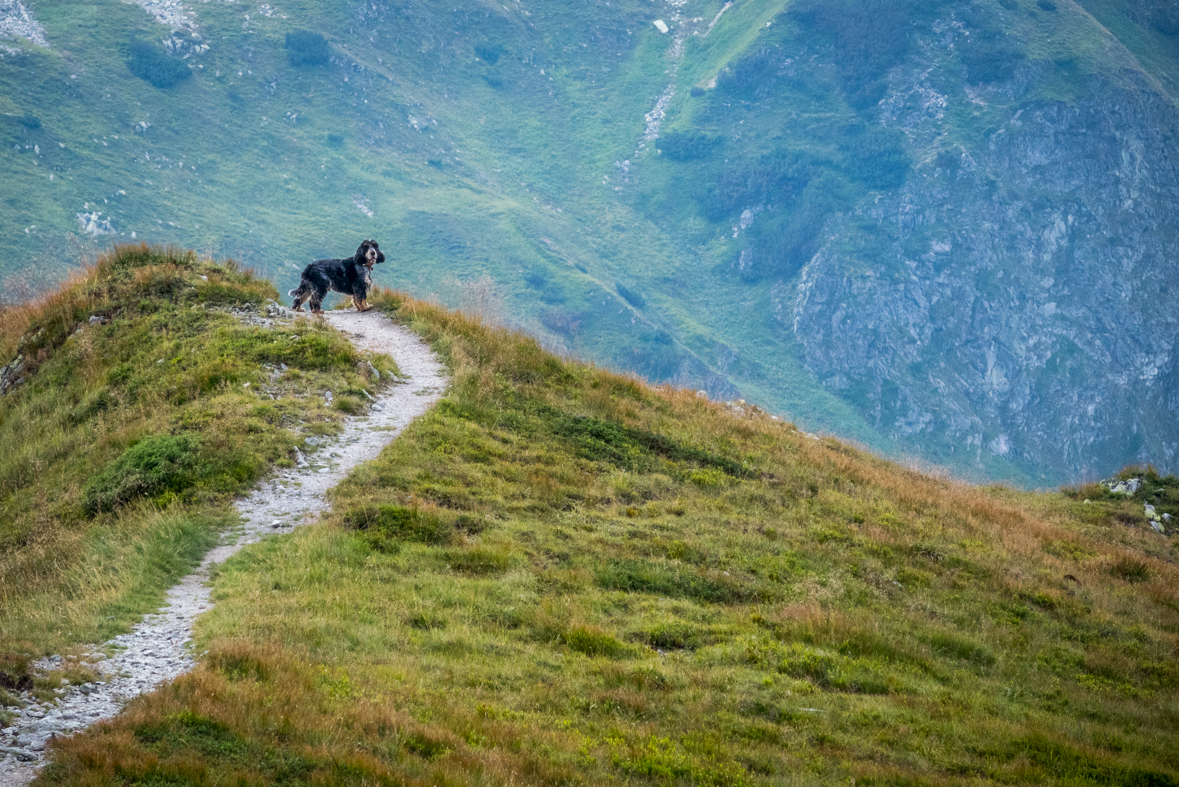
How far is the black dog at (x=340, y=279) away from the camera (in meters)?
24.5

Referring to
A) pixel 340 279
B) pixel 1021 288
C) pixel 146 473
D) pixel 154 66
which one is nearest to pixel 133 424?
pixel 146 473

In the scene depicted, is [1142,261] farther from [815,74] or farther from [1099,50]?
[815,74]

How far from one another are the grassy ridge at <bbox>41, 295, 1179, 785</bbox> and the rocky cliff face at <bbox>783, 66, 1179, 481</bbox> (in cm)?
11806

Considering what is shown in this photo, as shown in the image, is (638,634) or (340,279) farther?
(340,279)

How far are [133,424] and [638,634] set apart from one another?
400 inches

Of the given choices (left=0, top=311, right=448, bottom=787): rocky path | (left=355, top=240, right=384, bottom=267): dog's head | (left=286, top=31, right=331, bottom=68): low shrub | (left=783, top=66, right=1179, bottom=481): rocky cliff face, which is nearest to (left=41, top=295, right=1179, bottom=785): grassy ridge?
(left=0, top=311, right=448, bottom=787): rocky path

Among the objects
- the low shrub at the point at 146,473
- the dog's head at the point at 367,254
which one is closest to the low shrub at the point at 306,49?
the dog's head at the point at 367,254

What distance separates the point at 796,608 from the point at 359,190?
126144 mm

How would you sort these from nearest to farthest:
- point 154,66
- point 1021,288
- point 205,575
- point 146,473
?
point 205,575, point 146,473, point 154,66, point 1021,288

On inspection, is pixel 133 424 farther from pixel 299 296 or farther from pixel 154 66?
pixel 154 66

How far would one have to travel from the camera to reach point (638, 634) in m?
10.8

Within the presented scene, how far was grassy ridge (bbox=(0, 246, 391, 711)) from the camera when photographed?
10086 millimetres

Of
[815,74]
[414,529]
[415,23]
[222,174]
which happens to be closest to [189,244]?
[222,174]

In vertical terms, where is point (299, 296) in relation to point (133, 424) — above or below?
above
